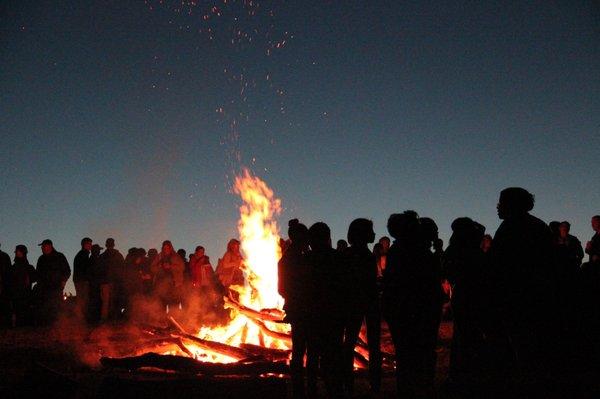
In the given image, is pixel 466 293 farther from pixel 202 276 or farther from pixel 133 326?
pixel 202 276

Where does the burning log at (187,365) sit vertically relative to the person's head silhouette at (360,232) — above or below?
below

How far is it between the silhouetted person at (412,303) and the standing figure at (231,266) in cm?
921

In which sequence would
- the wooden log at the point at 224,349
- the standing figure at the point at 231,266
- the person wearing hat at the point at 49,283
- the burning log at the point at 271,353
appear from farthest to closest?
the standing figure at the point at 231,266 < the person wearing hat at the point at 49,283 < the burning log at the point at 271,353 < the wooden log at the point at 224,349

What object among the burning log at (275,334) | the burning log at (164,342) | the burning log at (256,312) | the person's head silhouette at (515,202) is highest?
the person's head silhouette at (515,202)

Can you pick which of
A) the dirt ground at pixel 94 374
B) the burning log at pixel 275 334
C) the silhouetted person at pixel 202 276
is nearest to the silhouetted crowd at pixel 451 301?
the dirt ground at pixel 94 374

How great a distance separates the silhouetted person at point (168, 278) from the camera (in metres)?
15.3

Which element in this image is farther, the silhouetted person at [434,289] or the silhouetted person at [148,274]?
the silhouetted person at [148,274]

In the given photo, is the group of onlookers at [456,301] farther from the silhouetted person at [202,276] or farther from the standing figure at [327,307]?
the silhouetted person at [202,276]

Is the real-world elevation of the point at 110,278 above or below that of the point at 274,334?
above

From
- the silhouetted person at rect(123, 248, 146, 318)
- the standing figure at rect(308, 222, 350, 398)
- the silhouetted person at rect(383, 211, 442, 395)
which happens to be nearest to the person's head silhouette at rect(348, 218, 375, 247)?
the standing figure at rect(308, 222, 350, 398)

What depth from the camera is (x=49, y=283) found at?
46.1 feet

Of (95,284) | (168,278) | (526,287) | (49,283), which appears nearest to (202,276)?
(168,278)

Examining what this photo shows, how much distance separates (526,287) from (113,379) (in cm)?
454

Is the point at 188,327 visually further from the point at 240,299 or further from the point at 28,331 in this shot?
the point at 28,331
